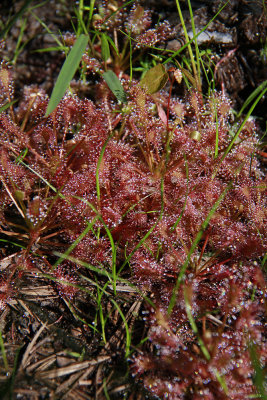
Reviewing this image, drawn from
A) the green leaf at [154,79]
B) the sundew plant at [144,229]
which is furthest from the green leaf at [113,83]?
the green leaf at [154,79]

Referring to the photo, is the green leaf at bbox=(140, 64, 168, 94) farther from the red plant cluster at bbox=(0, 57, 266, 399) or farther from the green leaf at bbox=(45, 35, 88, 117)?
the green leaf at bbox=(45, 35, 88, 117)

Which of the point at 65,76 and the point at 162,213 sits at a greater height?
the point at 65,76

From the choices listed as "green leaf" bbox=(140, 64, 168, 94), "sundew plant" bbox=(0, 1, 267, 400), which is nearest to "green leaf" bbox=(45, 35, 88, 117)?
"sundew plant" bbox=(0, 1, 267, 400)

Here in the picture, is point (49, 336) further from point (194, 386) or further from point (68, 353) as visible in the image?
point (194, 386)

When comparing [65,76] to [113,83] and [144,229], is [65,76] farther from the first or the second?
[144,229]

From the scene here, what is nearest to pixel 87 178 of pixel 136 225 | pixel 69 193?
pixel 69 193

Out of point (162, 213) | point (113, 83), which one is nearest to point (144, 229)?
point (162, 213)
